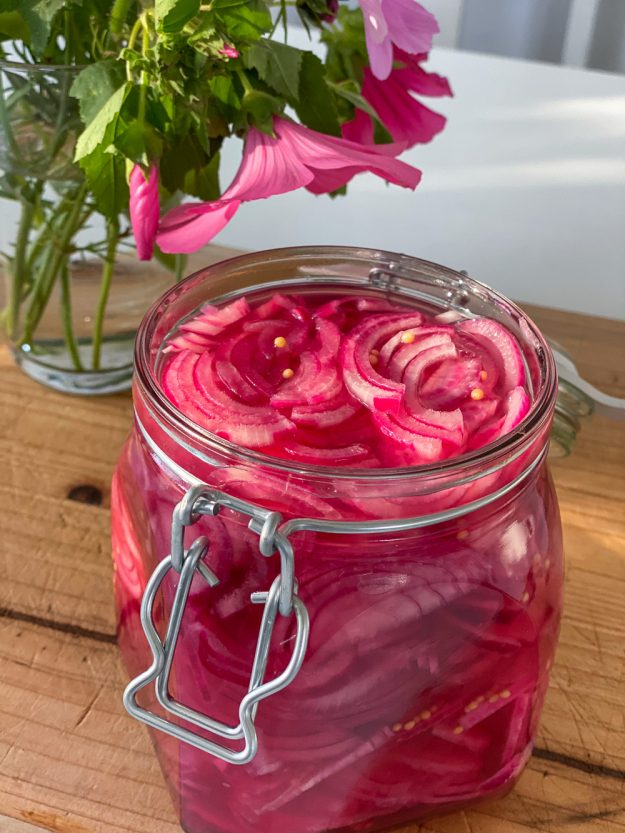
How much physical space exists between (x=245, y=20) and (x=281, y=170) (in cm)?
7

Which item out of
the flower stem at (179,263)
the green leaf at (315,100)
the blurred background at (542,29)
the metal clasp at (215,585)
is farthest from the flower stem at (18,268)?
the blurred background at (542,29)

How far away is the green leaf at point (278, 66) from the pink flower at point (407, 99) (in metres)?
0.14

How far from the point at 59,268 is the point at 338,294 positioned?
24 cm

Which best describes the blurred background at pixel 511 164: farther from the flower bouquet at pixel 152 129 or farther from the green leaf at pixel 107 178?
the green leaf at pixel 107 178

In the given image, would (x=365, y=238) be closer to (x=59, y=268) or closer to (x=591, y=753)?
(x=59, y=268)

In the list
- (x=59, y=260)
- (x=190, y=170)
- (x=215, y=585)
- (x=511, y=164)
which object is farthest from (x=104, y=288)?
(x=511, y=164)

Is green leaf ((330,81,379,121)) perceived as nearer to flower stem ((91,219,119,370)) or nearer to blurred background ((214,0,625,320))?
flower stem ((91,219,119,370))

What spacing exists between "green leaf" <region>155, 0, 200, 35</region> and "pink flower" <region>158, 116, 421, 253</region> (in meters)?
0.07

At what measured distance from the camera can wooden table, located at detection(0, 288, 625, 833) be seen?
50 centimetres

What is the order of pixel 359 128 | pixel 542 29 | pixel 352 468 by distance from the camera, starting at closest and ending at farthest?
pixel 352 468 < pixel 359 128 < pixel 542 29

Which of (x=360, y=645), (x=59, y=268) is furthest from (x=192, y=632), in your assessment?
(x=59, y=268)

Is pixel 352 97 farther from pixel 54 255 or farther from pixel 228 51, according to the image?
pixel 54 255

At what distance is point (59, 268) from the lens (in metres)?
0.71

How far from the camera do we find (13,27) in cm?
57
